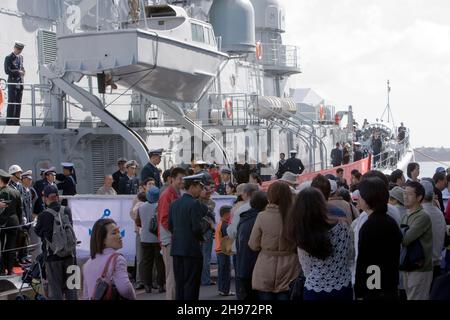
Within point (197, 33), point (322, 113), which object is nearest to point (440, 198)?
point (197, 33)

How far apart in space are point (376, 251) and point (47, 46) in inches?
612

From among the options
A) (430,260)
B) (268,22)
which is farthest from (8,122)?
(268,22)

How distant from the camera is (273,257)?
791cm

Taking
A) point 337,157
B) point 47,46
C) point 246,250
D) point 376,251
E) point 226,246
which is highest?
point 47,46

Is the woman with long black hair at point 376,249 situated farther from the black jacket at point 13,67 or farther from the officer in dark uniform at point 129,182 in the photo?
the black jacket at point 13,67

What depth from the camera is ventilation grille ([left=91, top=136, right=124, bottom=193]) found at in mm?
20359

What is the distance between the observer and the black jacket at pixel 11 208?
478 inches

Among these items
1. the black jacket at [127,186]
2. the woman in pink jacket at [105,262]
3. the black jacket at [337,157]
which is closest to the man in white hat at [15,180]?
the black jacket at [127,186]

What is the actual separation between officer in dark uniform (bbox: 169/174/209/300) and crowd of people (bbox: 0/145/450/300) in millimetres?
11

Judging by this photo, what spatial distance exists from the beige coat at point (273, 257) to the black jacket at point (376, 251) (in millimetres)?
1091

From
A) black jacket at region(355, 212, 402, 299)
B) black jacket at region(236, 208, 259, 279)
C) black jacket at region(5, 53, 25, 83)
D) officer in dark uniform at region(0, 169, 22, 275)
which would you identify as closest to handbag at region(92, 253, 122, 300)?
black jacket at region(355, 212, 402, 299)

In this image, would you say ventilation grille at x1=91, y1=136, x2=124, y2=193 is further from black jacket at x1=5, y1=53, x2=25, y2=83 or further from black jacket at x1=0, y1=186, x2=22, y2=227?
black jacket at x1=0, y1=186, x2=22, y2=227

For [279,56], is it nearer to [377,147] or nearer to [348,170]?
[377,147]
